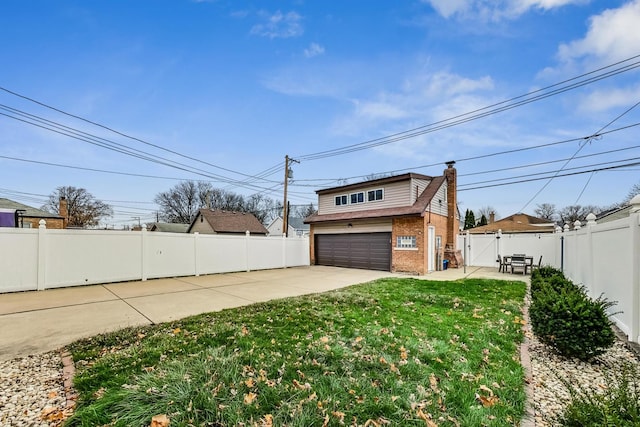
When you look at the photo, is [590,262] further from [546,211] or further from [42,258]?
[546,211]

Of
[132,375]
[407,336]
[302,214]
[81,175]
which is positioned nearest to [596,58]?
[407,336]

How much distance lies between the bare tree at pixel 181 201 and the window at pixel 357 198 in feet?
118

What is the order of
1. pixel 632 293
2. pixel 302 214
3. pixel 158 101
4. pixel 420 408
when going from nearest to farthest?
pixel 420 408 < pixel 632 293 < pixel 158 101 < pixel 302 214

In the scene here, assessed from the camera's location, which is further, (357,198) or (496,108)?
(357,198)

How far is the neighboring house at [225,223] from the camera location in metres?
27.5

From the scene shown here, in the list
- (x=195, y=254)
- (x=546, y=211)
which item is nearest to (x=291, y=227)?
(x=195, y=254)

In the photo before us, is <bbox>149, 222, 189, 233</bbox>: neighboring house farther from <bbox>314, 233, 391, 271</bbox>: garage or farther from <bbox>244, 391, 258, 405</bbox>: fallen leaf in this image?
<bbox>244, 391, 258, 405</bbox>: fallen leaf

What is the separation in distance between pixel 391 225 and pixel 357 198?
299 cm

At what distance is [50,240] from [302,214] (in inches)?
1859

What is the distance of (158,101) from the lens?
476 inches

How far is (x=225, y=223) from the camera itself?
28219mm

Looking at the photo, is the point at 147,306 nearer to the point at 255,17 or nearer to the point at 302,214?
the point at 255,17

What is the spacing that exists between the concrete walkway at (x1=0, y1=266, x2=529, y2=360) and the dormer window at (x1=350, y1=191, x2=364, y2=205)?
6789 millimetres

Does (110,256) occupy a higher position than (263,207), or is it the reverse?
(263,207)
